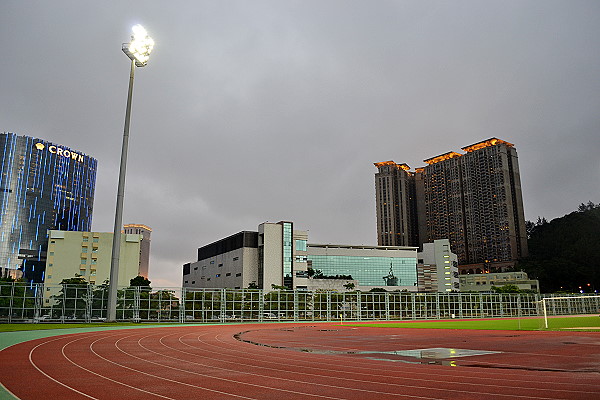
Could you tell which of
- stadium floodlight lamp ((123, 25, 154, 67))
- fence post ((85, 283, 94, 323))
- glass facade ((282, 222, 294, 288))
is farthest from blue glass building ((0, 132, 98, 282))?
stadium floodlight lamp ((123, 25, 154, 67))

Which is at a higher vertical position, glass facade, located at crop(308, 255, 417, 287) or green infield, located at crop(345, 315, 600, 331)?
glass facade, located at crop(308, 255, 417, 287)

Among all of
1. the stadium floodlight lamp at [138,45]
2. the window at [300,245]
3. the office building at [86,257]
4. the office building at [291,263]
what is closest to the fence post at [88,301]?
the stadium floodlight lamp at [138,45]

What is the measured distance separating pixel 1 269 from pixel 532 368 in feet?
508

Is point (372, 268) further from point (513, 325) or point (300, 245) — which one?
point (513, 325)

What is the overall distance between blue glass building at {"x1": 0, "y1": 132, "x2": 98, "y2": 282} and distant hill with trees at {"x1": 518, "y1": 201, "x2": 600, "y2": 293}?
138243mm

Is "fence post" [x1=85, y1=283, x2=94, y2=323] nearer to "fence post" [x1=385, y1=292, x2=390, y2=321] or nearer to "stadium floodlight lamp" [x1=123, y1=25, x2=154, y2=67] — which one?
"stadium floodlight lamp" [x1=123, y1=25, x2=154, y2=67]

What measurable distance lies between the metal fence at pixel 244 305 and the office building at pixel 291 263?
124 ft

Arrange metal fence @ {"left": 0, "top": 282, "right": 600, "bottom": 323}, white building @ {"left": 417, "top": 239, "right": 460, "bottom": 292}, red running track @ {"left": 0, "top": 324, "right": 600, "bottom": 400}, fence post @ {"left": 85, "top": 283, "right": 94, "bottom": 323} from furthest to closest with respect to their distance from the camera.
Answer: white building @ {"left": 417, "top": 239, "right": 460, "bottom": 292} < fence post @ {"left": 85, "top": 283, "right": 94, "bottom": 323} < metal fence @ {"left": 0, "top": 282, "right": 600, "bottom": 323} < red running track @ {"left": 0, "top": 324, "right": 600, "bottom": 400}

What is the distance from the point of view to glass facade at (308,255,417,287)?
385 feet

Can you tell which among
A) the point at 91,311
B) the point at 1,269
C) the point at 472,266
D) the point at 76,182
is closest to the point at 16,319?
the point at 91,311

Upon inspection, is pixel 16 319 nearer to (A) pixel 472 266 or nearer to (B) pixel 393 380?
(B) pixel 393 380

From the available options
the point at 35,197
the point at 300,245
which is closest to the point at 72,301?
the point at 300,245

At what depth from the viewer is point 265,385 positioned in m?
7.92

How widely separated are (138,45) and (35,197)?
14370 centimetres
